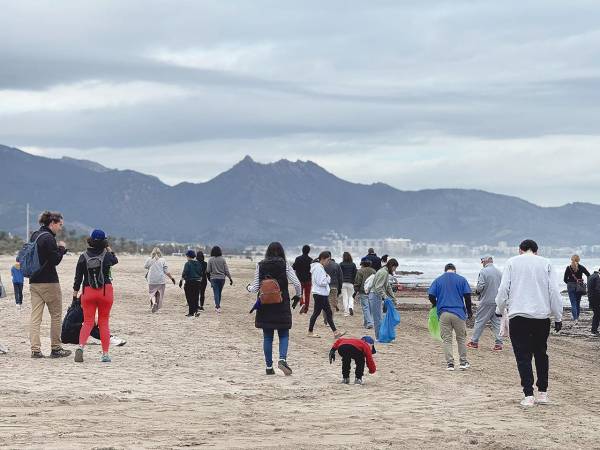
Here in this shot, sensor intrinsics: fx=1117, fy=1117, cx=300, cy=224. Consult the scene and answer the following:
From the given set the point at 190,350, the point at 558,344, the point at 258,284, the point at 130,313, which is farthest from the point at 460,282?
the point at 130,313

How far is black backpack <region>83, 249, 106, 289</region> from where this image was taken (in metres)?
14.9

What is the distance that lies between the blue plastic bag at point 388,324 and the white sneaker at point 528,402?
7.69 meters

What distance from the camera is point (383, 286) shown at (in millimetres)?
20219

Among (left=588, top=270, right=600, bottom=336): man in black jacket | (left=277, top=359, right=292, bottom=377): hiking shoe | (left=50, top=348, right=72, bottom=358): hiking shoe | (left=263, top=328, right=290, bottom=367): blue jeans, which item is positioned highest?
(left=588, top=270, right=600, bottom=336): man in black jacket

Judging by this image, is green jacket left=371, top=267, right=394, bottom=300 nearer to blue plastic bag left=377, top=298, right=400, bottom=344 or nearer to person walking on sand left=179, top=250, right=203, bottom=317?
blue plastic bag left=377, top=298, right=400, bottom=344

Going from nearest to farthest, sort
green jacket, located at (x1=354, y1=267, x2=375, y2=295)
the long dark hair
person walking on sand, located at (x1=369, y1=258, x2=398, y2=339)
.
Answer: the long dark hair
person walking on sand, located at (x1=369, y1=258, x2=398, y2=339)
green jacket, located at (x1=354, y1=267, x2=375, y2=295)

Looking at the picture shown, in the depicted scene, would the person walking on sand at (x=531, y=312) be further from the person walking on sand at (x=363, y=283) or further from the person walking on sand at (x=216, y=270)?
the person walking on sand at (x=216, y=270)

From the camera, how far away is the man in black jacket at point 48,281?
15195mm

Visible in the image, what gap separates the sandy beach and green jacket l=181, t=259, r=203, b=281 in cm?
502

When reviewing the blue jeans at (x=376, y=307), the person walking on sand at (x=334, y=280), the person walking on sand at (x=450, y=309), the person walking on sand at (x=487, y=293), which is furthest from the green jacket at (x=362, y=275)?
the person walking on sand at (x=450, y=309)

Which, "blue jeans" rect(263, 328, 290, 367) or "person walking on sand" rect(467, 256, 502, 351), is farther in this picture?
"person walking on sand" rect(467, 256, 502, 351)

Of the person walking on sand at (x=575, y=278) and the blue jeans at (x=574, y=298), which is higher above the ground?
the person walking on sand at (x=575, y=278)

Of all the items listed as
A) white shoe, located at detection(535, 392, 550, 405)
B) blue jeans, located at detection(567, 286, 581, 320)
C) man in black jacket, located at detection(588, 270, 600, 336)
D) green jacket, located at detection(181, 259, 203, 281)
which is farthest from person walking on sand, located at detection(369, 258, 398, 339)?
blue jeans, located at detection(567, 286, 581, 320)

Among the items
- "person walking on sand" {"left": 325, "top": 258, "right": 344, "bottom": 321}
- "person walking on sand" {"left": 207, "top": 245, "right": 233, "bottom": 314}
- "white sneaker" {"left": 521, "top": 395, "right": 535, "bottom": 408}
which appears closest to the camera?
"white sneaker" {"left": 521, "top": 395, "right": 535, "bottom": 408}
